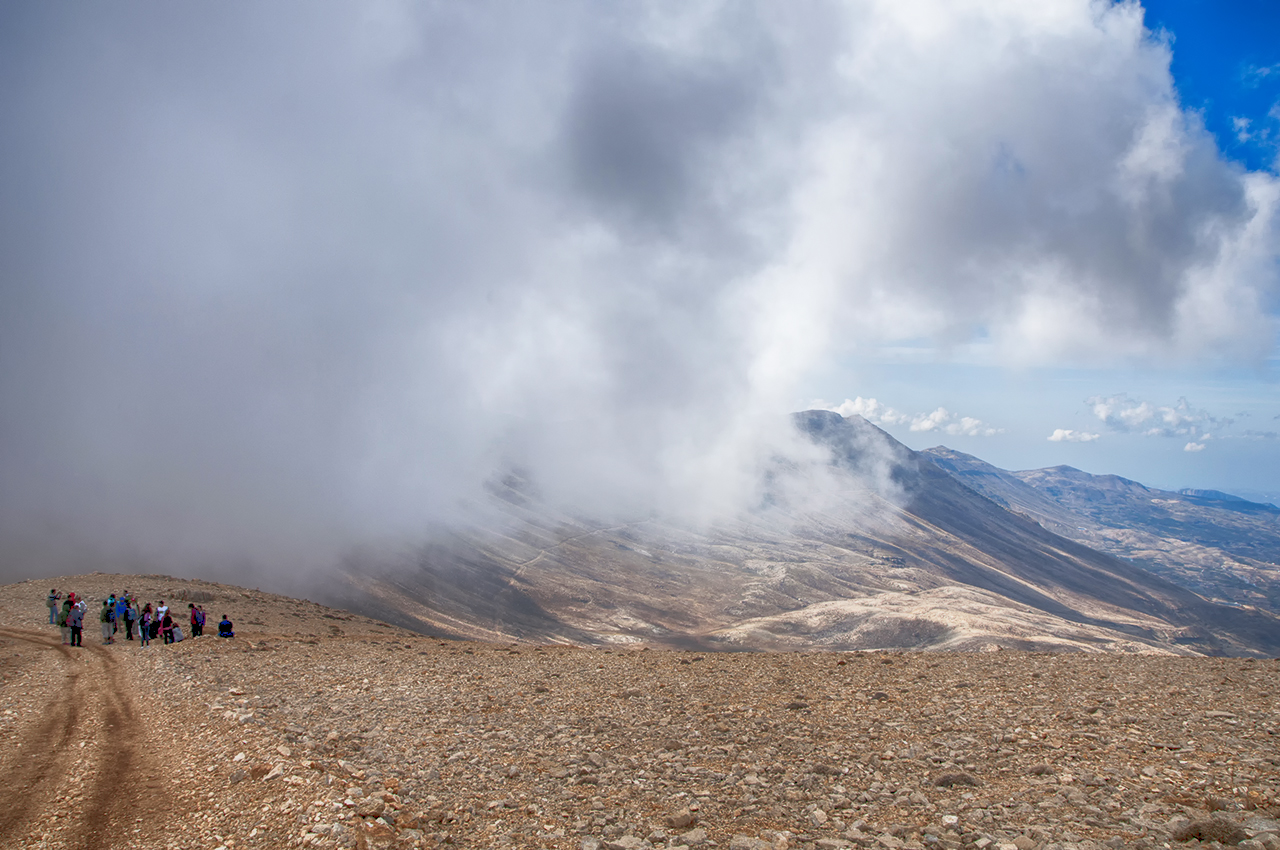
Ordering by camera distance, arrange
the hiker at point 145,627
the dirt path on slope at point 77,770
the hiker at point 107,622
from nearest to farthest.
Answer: the dirt path on slope at point 77,770, the hiker at point 145,627, the hiker at point 107,622

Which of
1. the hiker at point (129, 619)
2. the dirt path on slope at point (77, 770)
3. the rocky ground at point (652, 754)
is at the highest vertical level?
the rocky ground at point (652, 754)

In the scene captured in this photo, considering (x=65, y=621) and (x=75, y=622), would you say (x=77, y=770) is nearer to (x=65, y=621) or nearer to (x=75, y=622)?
(x=75, y=622)

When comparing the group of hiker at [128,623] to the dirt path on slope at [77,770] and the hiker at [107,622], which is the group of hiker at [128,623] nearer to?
the hiker at [107,622]

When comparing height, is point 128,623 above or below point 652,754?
below

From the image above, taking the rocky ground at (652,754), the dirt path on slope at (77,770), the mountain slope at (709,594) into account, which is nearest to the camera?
the rocky ground at (652,754)

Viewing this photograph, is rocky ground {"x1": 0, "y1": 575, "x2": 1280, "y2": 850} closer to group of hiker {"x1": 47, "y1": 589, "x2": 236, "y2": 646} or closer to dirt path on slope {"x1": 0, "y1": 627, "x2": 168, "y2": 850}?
dirt path on slope {"x1": 0, "y1": 627, "x2": 168, "y2": 850}

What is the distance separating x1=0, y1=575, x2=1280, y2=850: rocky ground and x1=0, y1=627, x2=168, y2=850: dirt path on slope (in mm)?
57

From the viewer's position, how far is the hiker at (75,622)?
26.2 metres

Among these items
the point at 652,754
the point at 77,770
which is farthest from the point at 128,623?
the point at 652,754

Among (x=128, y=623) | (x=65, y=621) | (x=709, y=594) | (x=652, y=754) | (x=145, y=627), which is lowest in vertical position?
(x=709, y=594)

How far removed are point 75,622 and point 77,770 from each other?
17.8m

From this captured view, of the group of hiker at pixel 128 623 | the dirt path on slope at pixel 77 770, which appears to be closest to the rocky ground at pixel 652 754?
the dirt path on slope at pixel 77 770

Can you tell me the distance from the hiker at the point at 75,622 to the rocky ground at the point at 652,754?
5010 millimetres

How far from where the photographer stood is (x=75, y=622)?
2619 centimetres
